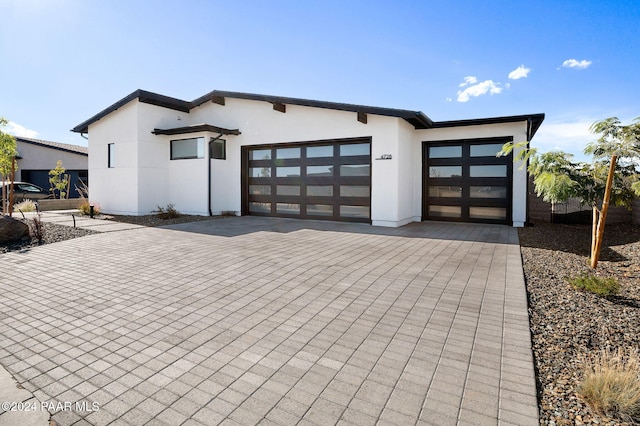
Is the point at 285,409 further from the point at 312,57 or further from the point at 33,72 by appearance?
the point at 33,72

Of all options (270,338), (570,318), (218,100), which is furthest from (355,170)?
(270,338)

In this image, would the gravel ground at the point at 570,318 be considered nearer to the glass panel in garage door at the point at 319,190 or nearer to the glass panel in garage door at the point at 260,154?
the glass panel in garage door at the point at 319,190

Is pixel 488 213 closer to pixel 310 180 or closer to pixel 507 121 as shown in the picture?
pixel 507 121

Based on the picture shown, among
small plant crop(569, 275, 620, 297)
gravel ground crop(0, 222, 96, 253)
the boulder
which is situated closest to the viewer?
small plant crop(569, 275, 620, 297)

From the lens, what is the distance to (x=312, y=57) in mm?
11508

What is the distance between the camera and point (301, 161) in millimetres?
12211

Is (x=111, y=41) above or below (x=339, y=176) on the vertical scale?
above

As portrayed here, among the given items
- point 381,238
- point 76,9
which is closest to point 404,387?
point 381,238

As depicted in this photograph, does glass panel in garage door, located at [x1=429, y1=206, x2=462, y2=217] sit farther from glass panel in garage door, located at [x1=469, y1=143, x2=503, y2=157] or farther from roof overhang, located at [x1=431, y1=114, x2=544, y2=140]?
roof overhang, located at [x1=431, y1=114, x2=544, y2=140]

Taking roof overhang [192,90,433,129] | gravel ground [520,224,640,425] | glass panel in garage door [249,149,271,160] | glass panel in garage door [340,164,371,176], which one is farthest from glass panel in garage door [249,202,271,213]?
gravel ground [520,224,640,425]

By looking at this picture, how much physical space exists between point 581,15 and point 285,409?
33.5 feet

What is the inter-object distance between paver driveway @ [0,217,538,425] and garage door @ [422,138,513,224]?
5363 mm

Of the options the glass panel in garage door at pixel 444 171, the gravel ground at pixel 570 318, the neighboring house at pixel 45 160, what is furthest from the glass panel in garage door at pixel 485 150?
the neighboring house at pixel 45 160

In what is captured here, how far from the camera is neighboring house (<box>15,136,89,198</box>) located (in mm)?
23250
